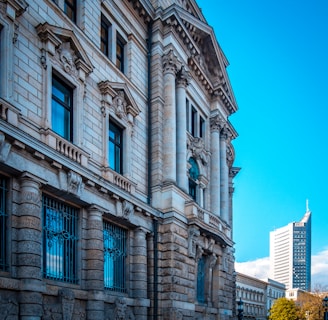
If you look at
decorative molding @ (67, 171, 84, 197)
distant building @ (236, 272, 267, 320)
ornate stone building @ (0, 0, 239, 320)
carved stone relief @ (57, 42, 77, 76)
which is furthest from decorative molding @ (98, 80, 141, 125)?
distant building @ (236, 272, 267, 320)

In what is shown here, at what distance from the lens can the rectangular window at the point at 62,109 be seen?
715 inches

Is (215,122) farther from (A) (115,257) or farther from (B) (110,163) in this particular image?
(A) (115,257)

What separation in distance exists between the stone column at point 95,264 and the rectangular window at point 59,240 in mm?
515

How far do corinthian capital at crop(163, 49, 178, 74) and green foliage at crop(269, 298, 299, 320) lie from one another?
60.7 m

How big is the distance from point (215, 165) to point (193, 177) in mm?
2628

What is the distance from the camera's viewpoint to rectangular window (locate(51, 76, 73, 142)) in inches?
715

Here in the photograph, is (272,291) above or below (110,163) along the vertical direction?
below

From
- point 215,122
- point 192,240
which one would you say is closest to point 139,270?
point 192,240

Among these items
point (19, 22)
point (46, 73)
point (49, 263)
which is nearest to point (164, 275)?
point (49, 263)

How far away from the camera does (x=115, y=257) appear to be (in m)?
Answer: 21.1

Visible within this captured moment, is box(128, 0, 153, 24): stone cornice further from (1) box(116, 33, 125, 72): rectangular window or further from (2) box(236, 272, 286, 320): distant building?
(2) box(236, 272, 286, 320): distant building

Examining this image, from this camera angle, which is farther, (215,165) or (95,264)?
(215,165)

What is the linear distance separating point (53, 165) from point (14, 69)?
10.8 feet

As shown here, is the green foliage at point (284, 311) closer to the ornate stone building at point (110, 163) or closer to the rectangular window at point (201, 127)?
the ornate stone building at point (110, 163)
